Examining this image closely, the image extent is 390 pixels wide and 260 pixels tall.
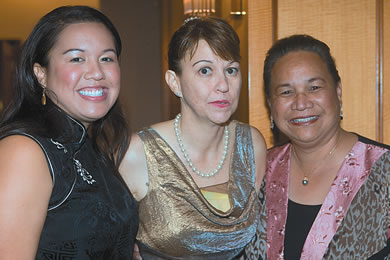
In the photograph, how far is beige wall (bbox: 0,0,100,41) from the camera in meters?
6.81

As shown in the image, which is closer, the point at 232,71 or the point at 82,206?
the point at 82,206

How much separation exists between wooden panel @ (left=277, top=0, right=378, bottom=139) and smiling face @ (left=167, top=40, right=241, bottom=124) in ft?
2.36

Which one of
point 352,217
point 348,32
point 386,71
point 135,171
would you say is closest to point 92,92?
point 135,171

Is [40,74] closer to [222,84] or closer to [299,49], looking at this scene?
[222,84]

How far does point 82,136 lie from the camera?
1.77 meters

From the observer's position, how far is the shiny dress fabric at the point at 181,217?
2068mm

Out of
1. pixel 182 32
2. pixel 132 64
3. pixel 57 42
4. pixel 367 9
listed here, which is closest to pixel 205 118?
Answer: pixel 182 32

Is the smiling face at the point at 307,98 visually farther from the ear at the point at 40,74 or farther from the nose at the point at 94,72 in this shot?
the ear at the point at 40,74

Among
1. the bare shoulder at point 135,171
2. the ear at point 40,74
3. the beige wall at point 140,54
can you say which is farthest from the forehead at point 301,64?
the beige wall at point 140,54

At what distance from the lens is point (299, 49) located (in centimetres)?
218

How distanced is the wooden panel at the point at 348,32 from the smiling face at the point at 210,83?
28.3 inches

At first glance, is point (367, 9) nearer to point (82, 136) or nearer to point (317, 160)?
point (317, 160)

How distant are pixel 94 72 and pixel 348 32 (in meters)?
1.52

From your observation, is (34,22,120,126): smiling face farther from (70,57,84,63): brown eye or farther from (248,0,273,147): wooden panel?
(248,0,273,147): wooden panel
